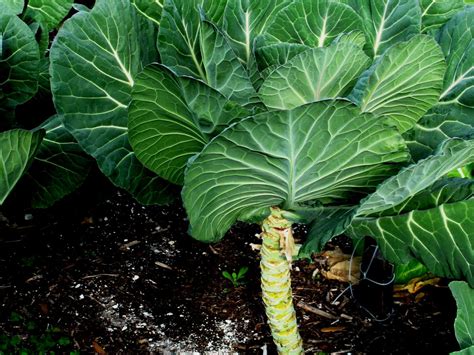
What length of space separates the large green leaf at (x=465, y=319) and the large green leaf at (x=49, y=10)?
150cm

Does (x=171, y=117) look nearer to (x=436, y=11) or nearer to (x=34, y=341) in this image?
(x=436, y=11)

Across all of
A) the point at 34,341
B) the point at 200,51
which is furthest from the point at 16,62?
the point at 34,341

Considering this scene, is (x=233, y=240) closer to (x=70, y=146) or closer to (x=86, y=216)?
(x=86, y=216)

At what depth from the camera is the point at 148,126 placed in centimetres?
148

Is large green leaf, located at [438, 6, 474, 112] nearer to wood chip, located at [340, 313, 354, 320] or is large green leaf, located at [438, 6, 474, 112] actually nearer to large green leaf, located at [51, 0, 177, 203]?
large green leaf, located at [51, 0, 177, 203]

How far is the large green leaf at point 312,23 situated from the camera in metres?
1.51

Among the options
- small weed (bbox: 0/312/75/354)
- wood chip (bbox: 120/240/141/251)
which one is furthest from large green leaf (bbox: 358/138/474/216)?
wood chip (bbox: 120/240/141/251)

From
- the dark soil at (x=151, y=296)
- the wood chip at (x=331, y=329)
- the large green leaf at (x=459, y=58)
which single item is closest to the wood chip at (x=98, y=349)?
the dark soil at (x=151, y=296)

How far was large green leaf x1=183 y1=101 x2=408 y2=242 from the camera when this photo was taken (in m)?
1.23

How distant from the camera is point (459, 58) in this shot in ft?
5.28

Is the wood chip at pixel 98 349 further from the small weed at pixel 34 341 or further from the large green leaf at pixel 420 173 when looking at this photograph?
the large green leaf at pixel 420 173

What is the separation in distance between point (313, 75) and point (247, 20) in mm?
361

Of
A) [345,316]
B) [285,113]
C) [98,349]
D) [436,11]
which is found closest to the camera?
[285,113]

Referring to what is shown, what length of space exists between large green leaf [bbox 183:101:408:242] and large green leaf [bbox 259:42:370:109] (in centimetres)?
11
